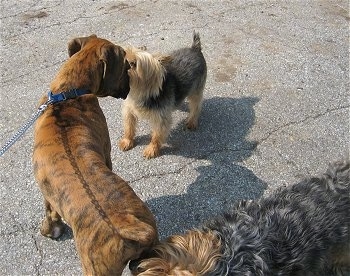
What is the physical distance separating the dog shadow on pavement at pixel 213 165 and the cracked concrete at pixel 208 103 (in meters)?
0.01

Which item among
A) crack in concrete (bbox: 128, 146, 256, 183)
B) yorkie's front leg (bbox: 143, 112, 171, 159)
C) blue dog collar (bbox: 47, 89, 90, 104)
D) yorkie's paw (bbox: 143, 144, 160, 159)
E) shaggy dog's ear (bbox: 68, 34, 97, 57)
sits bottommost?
crack in concrete (bbox: 128, 146, 256, 183)

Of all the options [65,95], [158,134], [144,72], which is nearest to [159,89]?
[144,72]

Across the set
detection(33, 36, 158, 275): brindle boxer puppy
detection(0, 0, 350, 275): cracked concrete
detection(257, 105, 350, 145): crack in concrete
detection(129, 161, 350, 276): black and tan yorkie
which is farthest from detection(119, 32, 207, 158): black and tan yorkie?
detection(129, 161, 350, 276): black and tan yorkie

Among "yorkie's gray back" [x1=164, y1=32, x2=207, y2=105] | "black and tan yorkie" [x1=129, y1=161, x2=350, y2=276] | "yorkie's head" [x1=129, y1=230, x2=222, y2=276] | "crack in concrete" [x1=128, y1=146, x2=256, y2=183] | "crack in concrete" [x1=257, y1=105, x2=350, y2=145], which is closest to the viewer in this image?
"yorkie's head" [x1=129, y1=230, x2=222, y2=276]

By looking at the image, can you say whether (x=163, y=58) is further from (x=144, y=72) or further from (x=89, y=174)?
(x=89, y=174)

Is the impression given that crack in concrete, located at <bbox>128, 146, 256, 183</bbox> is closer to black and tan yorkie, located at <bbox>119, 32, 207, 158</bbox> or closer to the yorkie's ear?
black and tan yorkie, located at <bbox>119, 32, 207, 158</bbox>

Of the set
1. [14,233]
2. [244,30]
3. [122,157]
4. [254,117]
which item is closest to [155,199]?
[122,157]

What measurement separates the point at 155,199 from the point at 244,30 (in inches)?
155

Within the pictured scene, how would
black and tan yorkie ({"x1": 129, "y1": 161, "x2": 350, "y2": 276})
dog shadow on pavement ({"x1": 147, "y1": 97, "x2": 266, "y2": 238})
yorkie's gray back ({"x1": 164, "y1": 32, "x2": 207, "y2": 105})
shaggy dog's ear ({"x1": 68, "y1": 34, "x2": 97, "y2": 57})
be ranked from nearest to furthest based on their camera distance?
1. black and tan yorkie ({"x1": 129, "y1": 161, "x2": 350, "y2": 276})
2. shaggy dog's ear ({"x1": 68, "y1": 34, "x2": 97, "y2": 57})
3. dog shadow on pavement ({"x1": 147, "y1": 97, "x2": 266, "y2": 238})
4. yorkie's gray back ({"x1": 164, "y1": 32, "x2": 207, "y2": 105})

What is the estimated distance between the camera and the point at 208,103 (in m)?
5.70

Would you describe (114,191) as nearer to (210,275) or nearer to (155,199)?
(210,275)

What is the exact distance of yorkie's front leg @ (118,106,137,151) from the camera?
15.7 feet

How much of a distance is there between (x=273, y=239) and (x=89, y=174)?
4.40 ft

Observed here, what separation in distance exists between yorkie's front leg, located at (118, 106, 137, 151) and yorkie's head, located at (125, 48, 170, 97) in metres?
0.37
